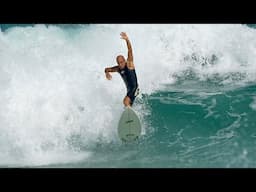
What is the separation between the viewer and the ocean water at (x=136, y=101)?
5832 millimetres

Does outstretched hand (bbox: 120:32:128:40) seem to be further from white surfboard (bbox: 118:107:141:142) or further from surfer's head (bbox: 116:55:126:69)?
white surfboard (bbox: 118:107:141:142)

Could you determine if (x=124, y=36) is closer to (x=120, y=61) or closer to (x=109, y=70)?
(x=120, y=61)

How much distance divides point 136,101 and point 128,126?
28cm

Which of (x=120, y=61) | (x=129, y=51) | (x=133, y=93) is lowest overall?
(x=133, y=93)

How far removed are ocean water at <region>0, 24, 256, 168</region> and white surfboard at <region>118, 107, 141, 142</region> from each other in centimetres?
6

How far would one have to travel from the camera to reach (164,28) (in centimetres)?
595

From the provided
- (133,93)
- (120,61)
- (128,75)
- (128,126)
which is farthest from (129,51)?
(128,126)

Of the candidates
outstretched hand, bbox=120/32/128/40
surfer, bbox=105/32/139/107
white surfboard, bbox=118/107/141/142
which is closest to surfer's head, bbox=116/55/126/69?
surfer, bbox=105/32/139/107

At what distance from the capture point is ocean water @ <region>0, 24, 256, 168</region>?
5.83 meters

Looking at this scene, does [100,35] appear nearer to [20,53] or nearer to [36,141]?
[20,53]

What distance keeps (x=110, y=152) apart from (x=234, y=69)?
1631 mm

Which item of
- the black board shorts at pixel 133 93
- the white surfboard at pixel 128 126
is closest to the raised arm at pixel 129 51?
the black board shorts at pixel 133 93

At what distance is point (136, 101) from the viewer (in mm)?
5895

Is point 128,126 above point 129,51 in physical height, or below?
below
